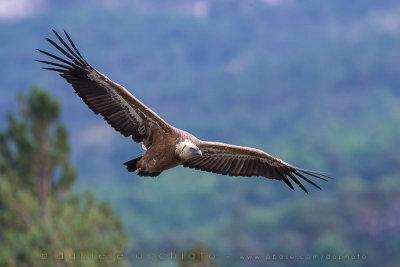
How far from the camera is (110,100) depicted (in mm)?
12297

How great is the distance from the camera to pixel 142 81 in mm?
182375

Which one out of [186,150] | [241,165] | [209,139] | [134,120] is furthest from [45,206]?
[209,139]

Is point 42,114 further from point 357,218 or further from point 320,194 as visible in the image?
point 320,194

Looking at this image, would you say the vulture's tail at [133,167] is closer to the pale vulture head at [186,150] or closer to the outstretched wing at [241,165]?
the pale vulture head at [186,150]

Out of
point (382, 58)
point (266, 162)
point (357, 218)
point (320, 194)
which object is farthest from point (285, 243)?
point (382, 58)

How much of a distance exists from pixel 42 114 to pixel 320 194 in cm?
8659

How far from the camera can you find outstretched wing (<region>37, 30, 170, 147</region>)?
11.8 metres

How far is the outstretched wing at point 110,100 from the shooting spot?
11812mm

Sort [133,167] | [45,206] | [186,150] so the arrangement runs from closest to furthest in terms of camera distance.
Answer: [186,150]
[133,167]
[45,206]

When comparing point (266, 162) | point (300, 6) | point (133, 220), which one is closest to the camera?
point (266, 162)

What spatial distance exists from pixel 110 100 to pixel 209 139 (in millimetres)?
121251

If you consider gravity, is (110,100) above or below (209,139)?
below

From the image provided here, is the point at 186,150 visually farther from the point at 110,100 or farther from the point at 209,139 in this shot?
the point at 209,139

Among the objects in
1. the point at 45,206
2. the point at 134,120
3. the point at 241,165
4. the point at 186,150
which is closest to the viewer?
the point at 186,150
